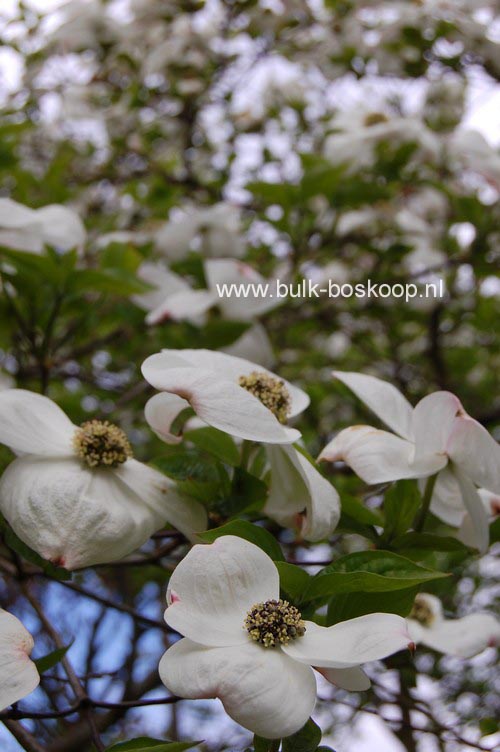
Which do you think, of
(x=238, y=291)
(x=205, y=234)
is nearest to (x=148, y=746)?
(x=238, y=291)

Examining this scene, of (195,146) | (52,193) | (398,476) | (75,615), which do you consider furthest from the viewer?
(75,615)

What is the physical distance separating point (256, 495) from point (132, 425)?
939mm

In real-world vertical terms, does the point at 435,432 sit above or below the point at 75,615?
above

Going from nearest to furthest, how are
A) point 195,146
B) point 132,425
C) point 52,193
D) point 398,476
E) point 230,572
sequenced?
point 230,572
point 398,476
point 52,193
point 132,425
point 195,146

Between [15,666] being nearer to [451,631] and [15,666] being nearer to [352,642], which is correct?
[352,642]

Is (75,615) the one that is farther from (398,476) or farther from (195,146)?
(398,476)

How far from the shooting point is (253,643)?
425mm

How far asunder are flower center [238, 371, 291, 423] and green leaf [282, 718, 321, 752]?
0.22m

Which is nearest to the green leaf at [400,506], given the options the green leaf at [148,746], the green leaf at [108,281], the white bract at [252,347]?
the green leaf at [148,746]

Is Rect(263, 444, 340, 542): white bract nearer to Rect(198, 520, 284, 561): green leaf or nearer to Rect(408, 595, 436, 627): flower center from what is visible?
Rect(198, 520, 284, 561): green leaf

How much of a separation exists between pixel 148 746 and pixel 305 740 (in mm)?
86

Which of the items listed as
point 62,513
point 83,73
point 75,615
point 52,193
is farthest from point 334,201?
point 75,615

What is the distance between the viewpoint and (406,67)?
1554mm

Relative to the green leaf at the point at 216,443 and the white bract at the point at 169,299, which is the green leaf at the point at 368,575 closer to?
the green leaf at the point at 216,443
